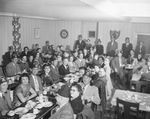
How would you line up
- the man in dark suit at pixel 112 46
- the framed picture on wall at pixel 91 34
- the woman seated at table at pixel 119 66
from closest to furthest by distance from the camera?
the woman seated at table at pixel 119 66
the man in dark suit at pixel 112 46
the framed picture on wall at pixel 91 34

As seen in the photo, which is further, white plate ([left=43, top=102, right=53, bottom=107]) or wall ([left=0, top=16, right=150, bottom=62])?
wall ([left=0, top=16, right=150, bottom=62])

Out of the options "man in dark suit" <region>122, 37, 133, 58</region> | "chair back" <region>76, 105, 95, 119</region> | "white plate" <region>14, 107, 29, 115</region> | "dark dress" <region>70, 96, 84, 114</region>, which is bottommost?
"chair back" <region>76, 105, 95, 119</region>

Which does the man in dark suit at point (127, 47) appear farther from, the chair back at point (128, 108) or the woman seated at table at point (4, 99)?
the woman seated at table at point (4, 99)

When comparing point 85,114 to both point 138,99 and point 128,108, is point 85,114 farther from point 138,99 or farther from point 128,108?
point 138,99

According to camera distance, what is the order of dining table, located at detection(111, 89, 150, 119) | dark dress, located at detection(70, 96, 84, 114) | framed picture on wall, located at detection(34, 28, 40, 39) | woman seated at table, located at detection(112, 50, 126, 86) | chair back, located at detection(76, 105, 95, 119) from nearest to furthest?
dark dress, located at detection(70, 96, 84, 114), chair back, located at detection(76, 105, 95, 119), dining table, located at detection(111, 89, 150, 119), woman seated at table, located at detection(112, 50, 126, 86), framed picture on wall, located at detection(34, 28, 40, 39)

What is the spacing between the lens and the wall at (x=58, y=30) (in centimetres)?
984

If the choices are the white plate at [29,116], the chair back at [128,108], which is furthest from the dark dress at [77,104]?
the chair back at [128,108]

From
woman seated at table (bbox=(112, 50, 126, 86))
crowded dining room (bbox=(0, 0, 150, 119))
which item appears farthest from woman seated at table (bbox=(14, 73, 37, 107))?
woman seated at table (bbox=(112, 50, 126, 86))

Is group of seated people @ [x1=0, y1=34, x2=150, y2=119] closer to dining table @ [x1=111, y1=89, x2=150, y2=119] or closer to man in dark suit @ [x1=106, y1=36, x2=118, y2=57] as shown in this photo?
dining table @ [x1=111, y1=89, x2=150, y2=119]

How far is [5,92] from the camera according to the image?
4188 millimetres

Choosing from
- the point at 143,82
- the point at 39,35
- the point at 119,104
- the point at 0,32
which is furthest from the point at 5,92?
the point at 39,35

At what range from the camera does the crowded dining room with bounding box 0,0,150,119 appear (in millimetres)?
3512

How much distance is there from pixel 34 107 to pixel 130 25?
9.48 m

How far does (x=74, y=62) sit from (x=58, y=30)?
5773 mm
